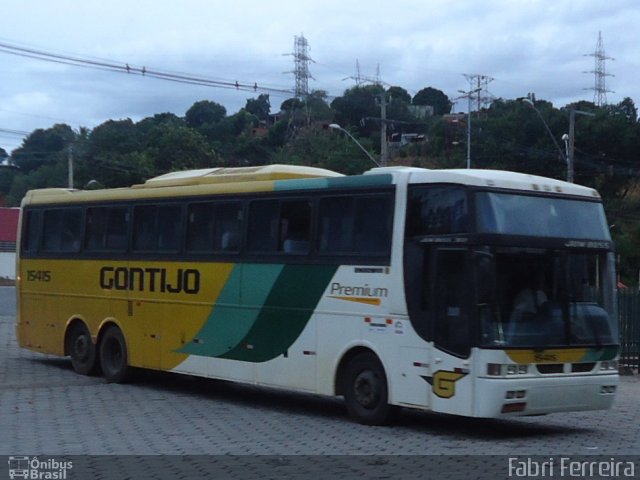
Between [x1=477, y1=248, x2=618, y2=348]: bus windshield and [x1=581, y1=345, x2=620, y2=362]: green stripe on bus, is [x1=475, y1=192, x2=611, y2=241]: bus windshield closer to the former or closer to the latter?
[x1=477, y1=248, x2=618, y2=348]: bus windshield

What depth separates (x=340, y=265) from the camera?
14.1 metres

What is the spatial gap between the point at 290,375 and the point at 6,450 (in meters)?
4.63

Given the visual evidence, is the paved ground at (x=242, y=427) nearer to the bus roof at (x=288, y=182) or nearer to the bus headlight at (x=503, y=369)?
the bus headlight at (x=503, y=369)

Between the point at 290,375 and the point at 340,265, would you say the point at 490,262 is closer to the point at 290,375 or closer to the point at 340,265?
the point at 340,265

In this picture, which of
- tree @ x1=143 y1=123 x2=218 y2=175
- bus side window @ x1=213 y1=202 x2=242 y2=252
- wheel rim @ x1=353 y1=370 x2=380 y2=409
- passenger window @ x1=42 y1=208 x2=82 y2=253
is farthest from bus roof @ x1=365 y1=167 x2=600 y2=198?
tree @ x1=143 y1=123 x2=218 y2=175

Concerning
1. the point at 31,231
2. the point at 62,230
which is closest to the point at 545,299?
the point at 62,230

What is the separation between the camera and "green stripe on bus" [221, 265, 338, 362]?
14.5 meters

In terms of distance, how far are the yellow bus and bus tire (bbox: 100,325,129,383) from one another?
0.36 ft

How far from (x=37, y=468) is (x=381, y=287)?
5.12 metres

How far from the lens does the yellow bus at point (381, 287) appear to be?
41.0 feet

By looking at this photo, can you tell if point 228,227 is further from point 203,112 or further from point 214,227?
point 203,112

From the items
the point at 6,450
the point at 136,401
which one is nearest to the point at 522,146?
the point at 136,401

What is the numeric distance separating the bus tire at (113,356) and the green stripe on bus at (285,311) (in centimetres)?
348

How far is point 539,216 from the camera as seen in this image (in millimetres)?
13117
